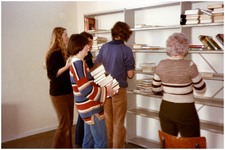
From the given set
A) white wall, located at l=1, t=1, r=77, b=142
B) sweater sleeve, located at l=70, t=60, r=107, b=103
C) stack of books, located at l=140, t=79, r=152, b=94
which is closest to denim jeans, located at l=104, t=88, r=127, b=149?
stack of books, located at l=140, t=79, r=152, b=94

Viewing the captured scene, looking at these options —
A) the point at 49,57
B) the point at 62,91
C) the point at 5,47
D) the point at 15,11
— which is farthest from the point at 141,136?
the point at 15,11

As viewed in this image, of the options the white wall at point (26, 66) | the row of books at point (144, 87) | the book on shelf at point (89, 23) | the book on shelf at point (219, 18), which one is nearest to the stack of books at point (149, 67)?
the row of books at point (144, 87)

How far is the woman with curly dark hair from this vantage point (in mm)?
2890

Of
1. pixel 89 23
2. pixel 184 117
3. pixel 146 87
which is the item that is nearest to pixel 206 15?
pixel 146 87

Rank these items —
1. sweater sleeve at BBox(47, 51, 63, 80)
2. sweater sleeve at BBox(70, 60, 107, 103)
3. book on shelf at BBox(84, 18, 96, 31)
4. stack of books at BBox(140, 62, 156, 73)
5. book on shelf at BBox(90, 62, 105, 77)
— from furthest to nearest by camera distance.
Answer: book on shelf at BBox(84, 18, 96, 31)
stack of books at BBox(140, 62, 156, 73)
sweater sleeve at BBox(47, 51, 63, 80)
book on shelf at BBox(90, 62, 105, 77)
sweater sleeve at BBox(70, 60, 107, 103)

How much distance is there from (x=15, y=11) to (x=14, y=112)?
5.50 ft

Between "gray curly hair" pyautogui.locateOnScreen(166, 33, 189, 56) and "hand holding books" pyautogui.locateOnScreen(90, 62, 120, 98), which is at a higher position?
"gray curly hair" pyautogui.locateOnScreen(166, 33, 189, 56)

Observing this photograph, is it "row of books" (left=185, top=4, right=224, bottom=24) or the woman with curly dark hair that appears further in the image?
the woman with curly dark hair

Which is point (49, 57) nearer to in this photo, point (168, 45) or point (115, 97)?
point (115, 97)

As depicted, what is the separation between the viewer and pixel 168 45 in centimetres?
211

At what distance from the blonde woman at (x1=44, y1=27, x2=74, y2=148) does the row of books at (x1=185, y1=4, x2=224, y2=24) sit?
1.61 meters

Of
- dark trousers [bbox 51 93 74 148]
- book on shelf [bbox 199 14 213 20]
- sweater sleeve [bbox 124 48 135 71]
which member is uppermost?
book on shelf [bbox 199 14 213 20]

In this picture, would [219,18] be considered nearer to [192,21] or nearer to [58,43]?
[192,21]

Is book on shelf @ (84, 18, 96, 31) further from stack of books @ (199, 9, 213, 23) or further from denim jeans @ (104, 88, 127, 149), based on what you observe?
stack of books @ (199, 9, 213, 23)
